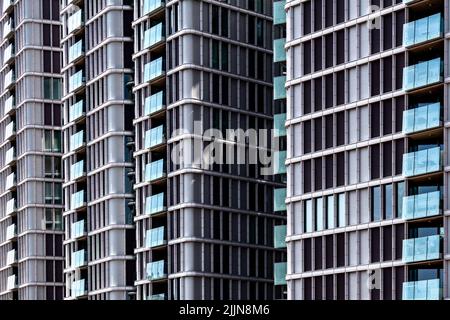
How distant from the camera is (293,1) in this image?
8950 cm

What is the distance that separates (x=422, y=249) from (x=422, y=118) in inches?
318

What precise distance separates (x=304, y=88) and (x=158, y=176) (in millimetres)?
22233

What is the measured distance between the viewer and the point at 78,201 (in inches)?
4948

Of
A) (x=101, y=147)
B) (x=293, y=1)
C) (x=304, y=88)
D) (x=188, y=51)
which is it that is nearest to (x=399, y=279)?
(x=304, y=88)

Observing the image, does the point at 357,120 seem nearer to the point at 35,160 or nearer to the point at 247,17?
the point at 247,17

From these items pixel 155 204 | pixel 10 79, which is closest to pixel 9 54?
pixel 10 79

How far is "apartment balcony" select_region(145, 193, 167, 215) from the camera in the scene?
4181 inches

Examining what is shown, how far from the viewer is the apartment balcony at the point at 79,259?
4840 inches

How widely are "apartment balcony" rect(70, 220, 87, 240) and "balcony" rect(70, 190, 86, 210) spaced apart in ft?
5.40

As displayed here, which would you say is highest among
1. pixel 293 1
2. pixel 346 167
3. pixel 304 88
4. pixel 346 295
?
pixel 293 1

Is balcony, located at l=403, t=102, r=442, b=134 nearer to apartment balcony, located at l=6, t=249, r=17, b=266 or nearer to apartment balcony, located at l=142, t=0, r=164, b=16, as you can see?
apartment balcony, located at l=142, t=0, r=164, b=16

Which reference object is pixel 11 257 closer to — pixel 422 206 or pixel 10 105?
pixel 10 105

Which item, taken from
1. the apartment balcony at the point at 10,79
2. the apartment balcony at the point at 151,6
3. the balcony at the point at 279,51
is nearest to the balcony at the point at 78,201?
the apartment balcony at the point at 151,6
